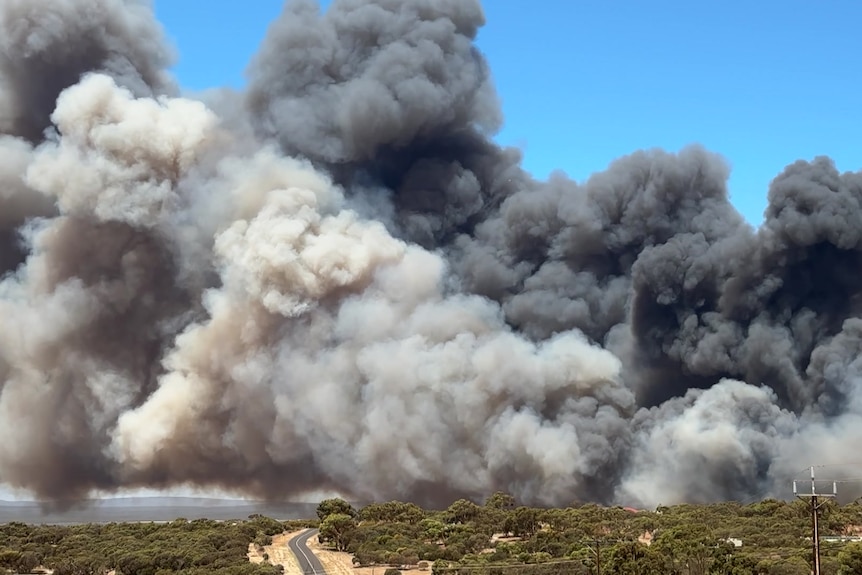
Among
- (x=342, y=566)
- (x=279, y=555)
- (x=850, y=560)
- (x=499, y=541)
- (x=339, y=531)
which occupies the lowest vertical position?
(x=342, y=566)

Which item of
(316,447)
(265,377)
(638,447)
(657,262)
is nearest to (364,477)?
(316,447)

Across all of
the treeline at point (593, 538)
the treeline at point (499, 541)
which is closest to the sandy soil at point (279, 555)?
the treeline at point (499, 541)

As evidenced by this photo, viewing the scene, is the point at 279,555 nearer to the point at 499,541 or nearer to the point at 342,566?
the point at 342,566

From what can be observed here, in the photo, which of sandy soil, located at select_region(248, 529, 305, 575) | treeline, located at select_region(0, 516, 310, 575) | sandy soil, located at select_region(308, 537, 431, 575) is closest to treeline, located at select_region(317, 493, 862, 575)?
sandy soil, located at select_region(308, 537, 431, 575)

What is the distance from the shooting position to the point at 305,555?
41.7 m

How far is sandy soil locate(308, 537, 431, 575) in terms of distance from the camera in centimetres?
3653

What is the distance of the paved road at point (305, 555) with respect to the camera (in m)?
37.3

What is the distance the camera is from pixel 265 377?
5453cm

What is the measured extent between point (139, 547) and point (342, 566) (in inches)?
381

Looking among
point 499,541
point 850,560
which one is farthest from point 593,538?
point 850,560

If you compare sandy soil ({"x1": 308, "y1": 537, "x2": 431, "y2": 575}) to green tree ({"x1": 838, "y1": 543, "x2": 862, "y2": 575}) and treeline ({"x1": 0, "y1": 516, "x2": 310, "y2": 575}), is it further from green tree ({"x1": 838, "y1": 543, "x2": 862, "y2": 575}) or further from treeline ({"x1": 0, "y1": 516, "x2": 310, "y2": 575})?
green tree ({"x1": 838, "y1": 543, "x2": 862, "y2": 575})

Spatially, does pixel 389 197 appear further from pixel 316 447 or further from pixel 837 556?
pixel 837 556

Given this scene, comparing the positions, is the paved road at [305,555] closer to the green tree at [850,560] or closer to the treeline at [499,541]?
the treeline at [499,541]

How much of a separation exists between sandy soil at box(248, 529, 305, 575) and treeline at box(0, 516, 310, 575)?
0.40 m
